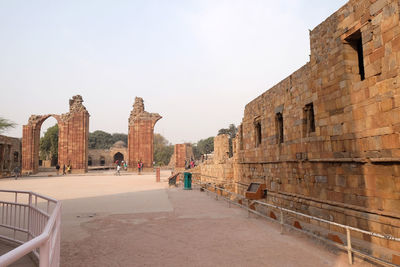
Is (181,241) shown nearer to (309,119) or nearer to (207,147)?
(309,119)

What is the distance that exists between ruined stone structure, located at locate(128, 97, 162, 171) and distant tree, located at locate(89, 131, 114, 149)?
196ft

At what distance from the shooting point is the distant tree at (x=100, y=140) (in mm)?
90537

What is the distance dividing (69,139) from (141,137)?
9.58 metres

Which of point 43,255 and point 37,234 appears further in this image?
point 37,234

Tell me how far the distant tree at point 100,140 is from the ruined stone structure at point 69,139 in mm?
54802

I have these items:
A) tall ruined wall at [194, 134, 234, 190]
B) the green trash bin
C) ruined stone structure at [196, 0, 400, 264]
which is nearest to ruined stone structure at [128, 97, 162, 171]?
tall ruined wall at [194, 134, 234, 190]

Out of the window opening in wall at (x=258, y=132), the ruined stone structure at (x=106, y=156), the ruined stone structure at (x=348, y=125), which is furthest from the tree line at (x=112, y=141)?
the ruined stone structure at (x=348, y=125)

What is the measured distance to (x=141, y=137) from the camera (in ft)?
116

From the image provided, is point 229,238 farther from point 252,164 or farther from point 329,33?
point 252,164

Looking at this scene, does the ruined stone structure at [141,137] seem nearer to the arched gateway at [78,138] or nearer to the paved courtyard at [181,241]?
the arched gateway at [78,138]

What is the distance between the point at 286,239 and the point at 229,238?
1163 millimetres

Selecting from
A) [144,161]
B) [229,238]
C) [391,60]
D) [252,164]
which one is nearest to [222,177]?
[252,164]

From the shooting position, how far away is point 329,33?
6629mm

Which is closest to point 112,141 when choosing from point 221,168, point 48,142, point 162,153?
point 162,153
